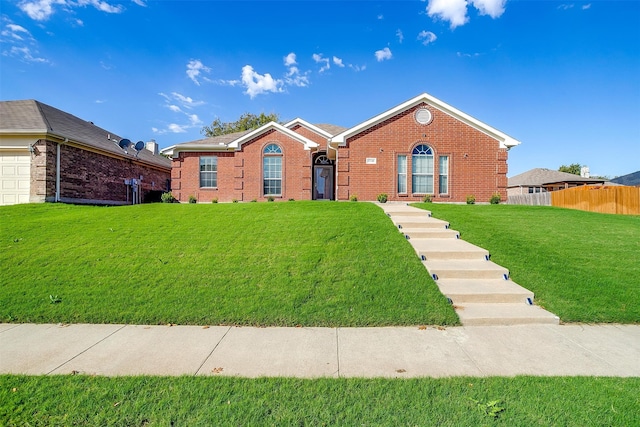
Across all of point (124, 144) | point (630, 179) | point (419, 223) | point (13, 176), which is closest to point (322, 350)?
point (419, 223)

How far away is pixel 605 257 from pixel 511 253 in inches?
87.6

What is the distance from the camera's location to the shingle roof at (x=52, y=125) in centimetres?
1514

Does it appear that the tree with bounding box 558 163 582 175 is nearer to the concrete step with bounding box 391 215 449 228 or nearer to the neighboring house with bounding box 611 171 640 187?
the neighboring house with bounding box 611 171 640 187

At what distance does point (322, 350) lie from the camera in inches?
153

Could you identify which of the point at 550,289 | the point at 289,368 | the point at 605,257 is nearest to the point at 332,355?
the point at 289,368

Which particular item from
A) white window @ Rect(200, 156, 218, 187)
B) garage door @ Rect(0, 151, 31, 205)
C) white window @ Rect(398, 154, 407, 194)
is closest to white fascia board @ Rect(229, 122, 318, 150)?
white window @ Rect(200, 156, 218, 187)

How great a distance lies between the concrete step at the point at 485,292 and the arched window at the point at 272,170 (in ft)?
45.7

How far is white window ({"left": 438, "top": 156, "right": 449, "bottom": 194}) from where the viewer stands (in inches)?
635

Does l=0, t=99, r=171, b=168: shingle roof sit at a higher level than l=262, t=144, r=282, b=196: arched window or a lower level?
higher

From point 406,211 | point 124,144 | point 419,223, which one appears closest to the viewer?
point 419,223

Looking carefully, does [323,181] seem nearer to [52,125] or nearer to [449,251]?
[449,251]

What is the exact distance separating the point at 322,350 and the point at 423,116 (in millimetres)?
14896

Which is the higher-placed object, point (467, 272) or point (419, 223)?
point (419, 223)

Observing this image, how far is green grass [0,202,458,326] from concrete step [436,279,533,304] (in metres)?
0.37
